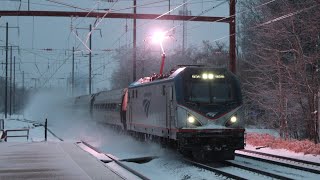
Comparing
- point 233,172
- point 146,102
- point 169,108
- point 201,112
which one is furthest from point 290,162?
point 146,102

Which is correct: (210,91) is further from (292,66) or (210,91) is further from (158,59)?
(158,59)

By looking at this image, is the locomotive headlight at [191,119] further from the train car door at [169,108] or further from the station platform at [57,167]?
the station platform at [57,167]

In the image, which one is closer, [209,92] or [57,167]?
[57,167]

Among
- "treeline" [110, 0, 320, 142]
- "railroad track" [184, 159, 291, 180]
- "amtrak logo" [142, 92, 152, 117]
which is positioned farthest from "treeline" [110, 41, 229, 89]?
"railroad track" [184, 159, 291, 180]

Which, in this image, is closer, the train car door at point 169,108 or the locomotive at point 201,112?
the locomotive at point 201,112

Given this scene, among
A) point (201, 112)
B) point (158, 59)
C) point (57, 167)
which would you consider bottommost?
point (57, 167)

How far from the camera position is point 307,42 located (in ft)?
91.3

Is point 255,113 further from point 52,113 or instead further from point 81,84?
point 81,84

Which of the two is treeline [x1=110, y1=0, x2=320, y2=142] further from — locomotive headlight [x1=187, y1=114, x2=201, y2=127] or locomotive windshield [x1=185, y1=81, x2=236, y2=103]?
locomotive headlight [x1=187, y1=114, x2=201, y2=127]

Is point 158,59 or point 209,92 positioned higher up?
point 158,59

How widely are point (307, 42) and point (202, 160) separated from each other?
13062 mm

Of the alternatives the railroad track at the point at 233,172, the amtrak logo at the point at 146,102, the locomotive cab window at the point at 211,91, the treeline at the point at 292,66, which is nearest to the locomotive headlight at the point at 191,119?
the locomotive cab window at the point at 211,91

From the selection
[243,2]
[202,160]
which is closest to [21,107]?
[243,2]

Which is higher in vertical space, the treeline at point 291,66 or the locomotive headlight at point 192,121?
the treeline at point 291,66
